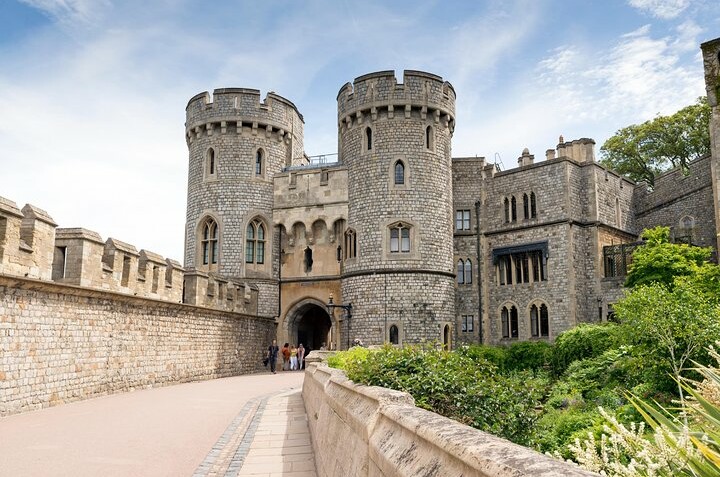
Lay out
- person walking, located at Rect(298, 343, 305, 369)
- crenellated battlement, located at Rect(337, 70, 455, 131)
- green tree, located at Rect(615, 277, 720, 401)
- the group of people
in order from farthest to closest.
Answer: person walking, located at Rect(298, 343, 305, 369) → the group of people → crenellated battlement, located at Rect(337, 70, 455, 131) → green tree, located at Rect(615, 277, 720, 401)

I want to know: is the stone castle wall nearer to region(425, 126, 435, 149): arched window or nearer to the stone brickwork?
→ region(425, 126, 435, 149): arched window

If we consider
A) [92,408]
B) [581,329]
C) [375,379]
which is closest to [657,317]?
[581,329]

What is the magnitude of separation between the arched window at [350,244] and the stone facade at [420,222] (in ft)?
0.25

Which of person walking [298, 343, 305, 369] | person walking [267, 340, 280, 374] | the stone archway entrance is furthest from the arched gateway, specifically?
person walking [267, 340, 280, 374]

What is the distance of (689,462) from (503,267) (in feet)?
93.9

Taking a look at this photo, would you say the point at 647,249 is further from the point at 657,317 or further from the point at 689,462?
the point at 689,462

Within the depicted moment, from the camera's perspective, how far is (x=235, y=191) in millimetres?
29469

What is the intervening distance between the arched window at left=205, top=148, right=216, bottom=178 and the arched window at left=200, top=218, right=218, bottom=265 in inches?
84.1

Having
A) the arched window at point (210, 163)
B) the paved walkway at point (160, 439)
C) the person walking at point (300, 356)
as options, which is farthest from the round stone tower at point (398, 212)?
the paved walkway at point (160, 439)

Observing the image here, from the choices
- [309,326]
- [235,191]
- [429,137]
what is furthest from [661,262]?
[235,191]

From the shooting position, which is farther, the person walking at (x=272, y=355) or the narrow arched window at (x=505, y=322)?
the narrow arched window at (x=505, y=322)

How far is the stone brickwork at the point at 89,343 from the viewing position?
12094 millimetres

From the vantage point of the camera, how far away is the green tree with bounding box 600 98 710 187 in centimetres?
3662

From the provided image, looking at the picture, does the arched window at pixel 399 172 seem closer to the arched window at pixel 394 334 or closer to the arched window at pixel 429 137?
the arched window at pixel 429 137
